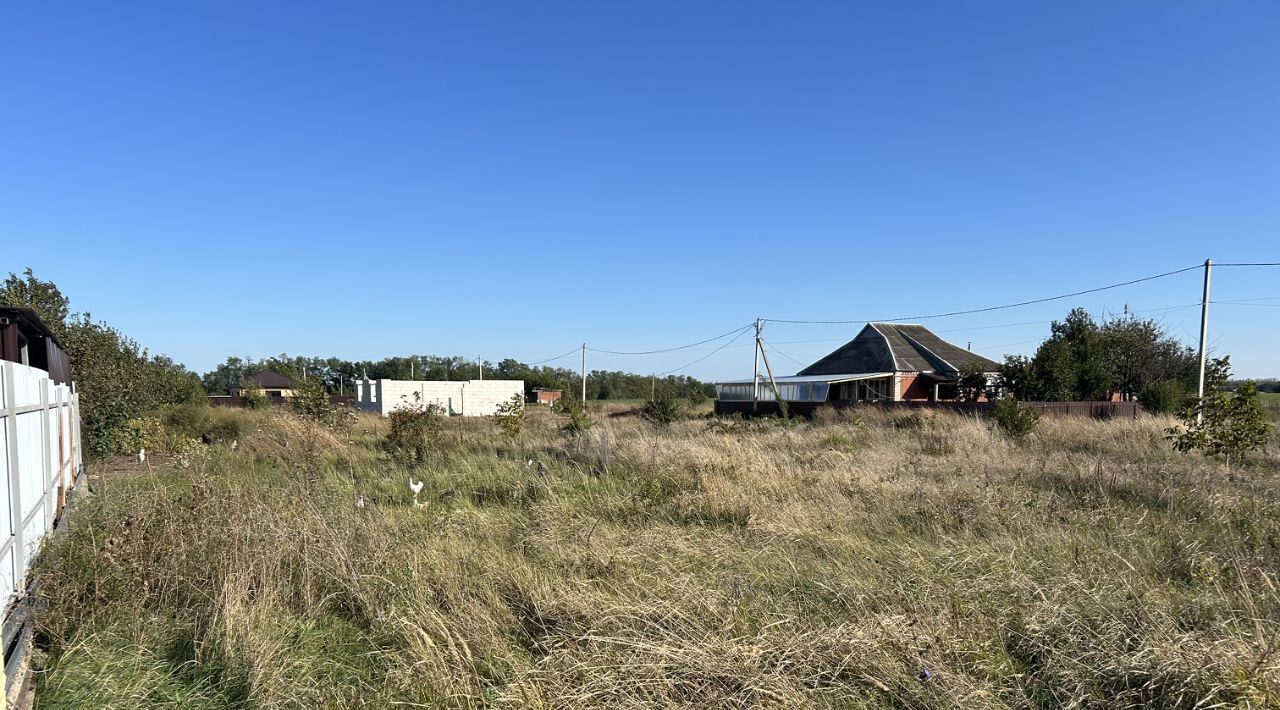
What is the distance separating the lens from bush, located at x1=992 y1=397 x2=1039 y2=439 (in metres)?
14.0

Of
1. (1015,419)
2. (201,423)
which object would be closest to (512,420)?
(201,423)

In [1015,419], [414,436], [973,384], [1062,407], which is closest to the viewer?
[414,436]

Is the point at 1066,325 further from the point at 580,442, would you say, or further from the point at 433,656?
the point at 433,656

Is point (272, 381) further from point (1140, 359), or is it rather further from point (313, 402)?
point (1140, 359)

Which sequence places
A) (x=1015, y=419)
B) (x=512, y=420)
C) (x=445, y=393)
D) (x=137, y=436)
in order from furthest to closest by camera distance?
(x=445, y=393), (x=512, y=420), (x=137, y=436), (x=1015, y=419)

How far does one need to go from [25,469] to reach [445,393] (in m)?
38.8

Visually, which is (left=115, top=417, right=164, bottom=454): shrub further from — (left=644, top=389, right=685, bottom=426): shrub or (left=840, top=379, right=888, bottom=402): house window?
(left=840, top=379, right=888, bottom=402): house window

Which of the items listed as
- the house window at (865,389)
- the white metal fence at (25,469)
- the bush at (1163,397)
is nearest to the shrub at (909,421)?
the bush at (1163,397)

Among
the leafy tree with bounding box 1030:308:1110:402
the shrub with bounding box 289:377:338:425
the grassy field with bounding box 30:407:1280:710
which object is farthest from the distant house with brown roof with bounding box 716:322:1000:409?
the grassy field with bounding box 30:407:1280:710

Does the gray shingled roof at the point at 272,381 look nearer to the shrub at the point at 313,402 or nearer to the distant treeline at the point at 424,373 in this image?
the distant treeline at the point at 424,373

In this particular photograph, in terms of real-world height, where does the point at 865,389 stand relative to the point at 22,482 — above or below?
below

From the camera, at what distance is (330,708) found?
2.99 meters

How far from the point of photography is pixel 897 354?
37.2 metres

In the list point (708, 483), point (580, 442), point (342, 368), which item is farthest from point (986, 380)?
point (342, 368)
